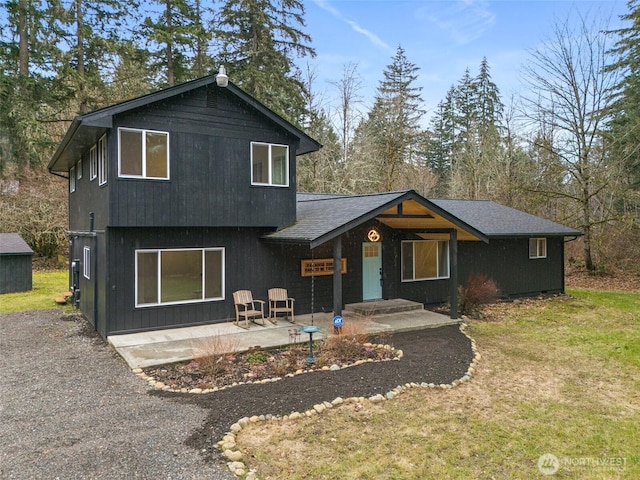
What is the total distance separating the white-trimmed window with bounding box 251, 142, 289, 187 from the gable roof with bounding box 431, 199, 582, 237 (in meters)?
6.01

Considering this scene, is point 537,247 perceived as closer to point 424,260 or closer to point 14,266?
point 424,260

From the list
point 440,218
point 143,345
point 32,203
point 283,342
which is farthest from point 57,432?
point 32,203

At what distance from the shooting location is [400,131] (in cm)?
2242

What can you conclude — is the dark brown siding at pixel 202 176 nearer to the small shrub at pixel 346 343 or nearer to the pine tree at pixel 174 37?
the small shrub at pixel 346 343

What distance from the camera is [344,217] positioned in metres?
8.88

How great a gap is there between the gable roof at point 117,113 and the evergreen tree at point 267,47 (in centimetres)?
1045

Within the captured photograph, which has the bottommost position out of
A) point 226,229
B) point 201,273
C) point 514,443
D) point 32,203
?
point 514,443

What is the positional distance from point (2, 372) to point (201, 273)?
3.77 metres

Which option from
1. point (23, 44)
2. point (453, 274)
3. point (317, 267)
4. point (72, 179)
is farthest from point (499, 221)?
point (23, 44)

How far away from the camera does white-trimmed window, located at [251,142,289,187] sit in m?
9.64

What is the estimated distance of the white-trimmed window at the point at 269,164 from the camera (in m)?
9.64

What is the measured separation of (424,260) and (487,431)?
8.11 m

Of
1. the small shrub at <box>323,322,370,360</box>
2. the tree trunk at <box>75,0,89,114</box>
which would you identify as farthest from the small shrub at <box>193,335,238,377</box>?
the tree trunk at <box>75,0,89,114</box>

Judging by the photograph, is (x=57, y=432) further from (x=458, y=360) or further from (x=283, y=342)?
(x=458, y=360)
